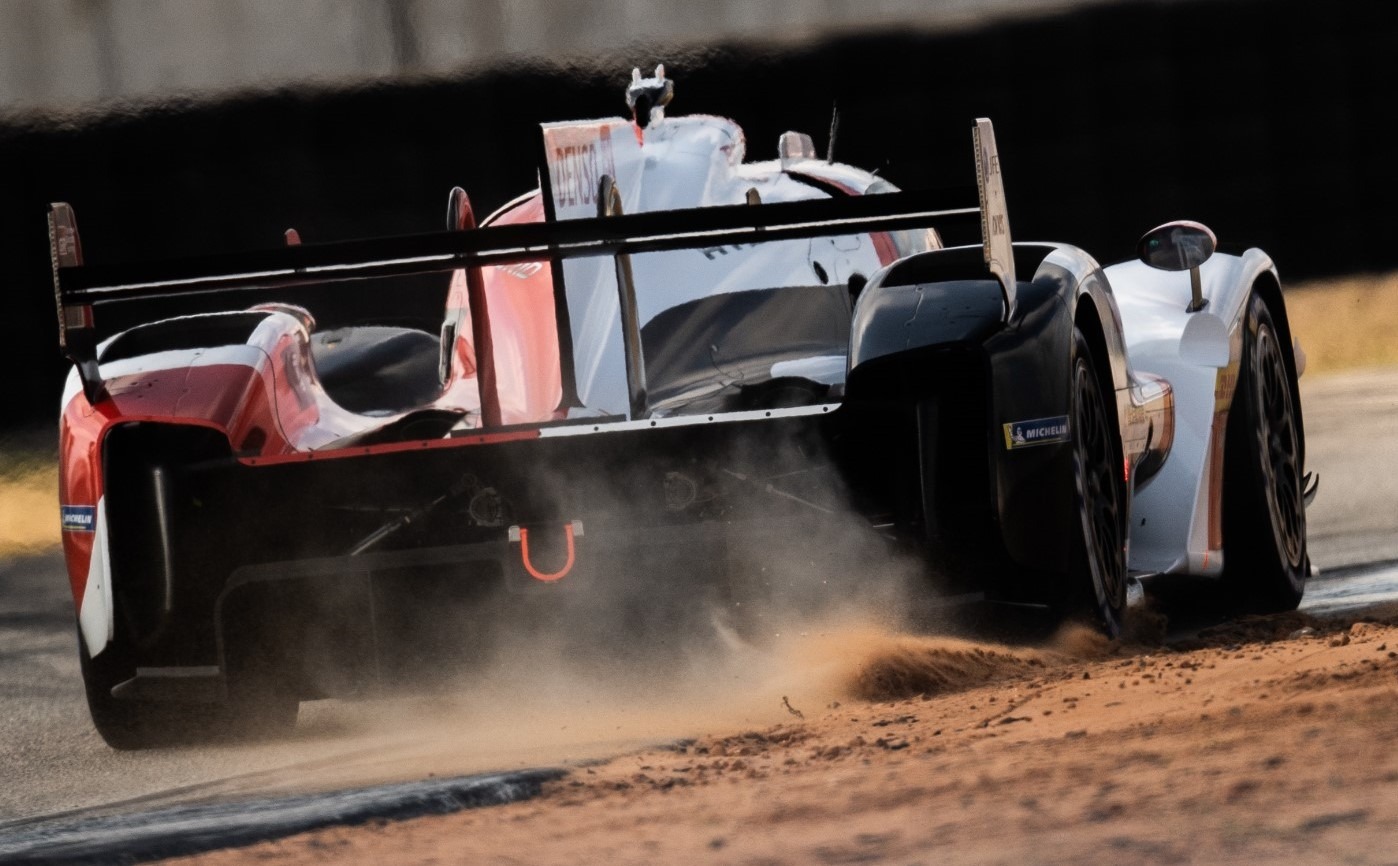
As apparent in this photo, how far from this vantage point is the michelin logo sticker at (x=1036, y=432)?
17.6ft

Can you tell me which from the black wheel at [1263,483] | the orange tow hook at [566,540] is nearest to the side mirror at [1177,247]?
the black wheel at [1263,483]

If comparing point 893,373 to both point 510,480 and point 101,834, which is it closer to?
point 510,480

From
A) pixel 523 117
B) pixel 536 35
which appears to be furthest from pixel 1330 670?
pixel 536 35

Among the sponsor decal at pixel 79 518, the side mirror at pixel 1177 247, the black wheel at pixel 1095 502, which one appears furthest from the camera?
the side mirror at pixel 1177 247

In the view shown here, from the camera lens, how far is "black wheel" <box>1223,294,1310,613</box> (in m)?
7.09

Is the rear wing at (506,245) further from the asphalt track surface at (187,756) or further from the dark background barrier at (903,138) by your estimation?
the dark background barrier at (903,138)

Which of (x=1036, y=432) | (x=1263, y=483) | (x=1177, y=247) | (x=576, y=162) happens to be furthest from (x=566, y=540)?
(x=1263, y=483)

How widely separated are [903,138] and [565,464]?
32.3ft

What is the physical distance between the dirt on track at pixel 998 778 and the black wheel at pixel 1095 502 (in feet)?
0.45

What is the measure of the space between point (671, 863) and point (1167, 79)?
39.8 ft

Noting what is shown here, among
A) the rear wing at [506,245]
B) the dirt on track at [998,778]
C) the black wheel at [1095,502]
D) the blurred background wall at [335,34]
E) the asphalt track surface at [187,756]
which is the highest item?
the blurred background wall at [335,34]

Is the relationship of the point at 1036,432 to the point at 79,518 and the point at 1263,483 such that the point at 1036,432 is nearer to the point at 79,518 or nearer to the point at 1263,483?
the point at 1263,483

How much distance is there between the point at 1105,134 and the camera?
50.0ft

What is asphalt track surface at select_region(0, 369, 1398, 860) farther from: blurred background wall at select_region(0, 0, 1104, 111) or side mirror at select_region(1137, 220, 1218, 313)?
blurred background wall at select_region(0, 0, 1104, 111)
